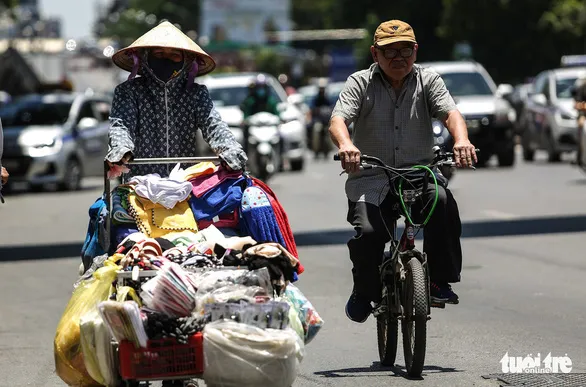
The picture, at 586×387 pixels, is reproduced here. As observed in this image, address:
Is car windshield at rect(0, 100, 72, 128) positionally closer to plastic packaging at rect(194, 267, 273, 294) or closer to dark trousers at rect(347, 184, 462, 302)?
dark trousers at rect(347, 184, 462, 302)

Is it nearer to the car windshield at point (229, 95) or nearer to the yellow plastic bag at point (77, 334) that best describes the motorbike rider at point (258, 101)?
the car windshield at point (229, 95)

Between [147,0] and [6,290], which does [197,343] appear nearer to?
[6,290]

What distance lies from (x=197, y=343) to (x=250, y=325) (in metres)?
0.23

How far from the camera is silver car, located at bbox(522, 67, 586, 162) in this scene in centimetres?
2897

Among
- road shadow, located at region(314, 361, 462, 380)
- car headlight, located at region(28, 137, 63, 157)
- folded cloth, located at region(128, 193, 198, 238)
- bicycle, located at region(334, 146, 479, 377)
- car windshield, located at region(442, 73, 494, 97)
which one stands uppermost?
folded cloth, located at region(128, 193, 198, 238)

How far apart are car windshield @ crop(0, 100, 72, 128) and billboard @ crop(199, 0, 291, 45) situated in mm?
112704

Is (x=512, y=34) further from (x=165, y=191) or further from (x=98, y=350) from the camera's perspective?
(x=98, y=350)

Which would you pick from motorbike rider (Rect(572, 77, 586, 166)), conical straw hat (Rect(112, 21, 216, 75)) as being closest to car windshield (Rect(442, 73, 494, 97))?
motorbike rider (Rect(572, 77, 586, 166))

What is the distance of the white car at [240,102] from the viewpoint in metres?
28.7

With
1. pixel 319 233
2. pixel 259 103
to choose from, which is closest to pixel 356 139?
pixel 319 233

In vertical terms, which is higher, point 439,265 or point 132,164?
point 132,164

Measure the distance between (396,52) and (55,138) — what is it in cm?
1920

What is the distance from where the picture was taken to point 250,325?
20.8 ft

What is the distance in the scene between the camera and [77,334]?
6.75m
